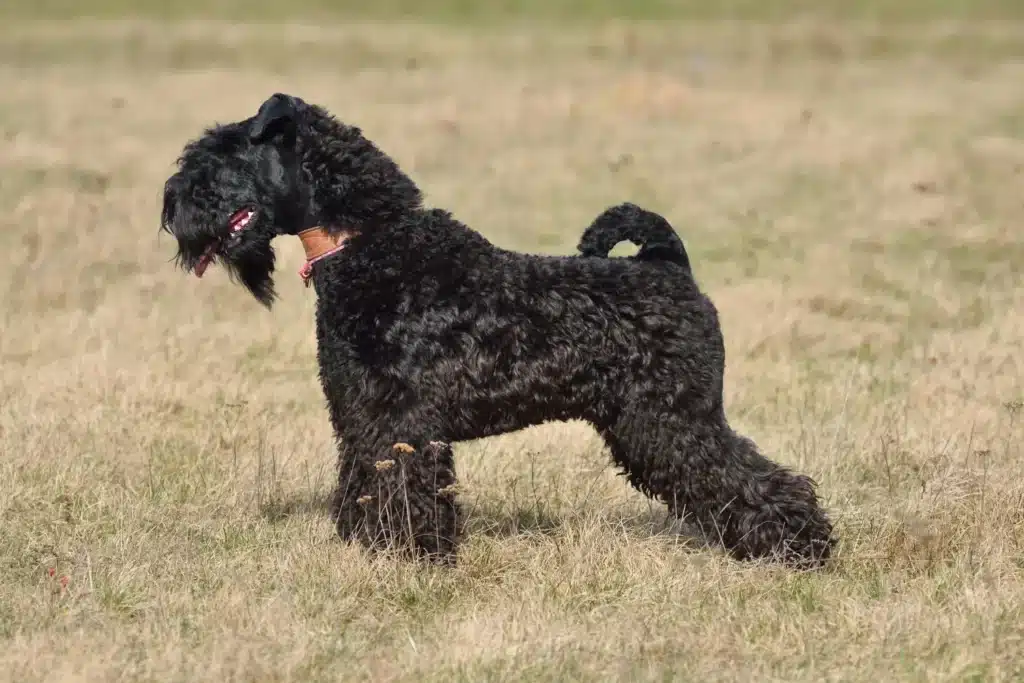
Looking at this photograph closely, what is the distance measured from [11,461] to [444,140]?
15200mm

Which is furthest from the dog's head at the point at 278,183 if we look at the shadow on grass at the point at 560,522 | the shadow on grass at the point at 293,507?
the shadow on grass at the point at 560,522

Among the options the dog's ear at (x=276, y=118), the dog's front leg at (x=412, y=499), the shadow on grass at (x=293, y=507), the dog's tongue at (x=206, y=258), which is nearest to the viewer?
the dog's front leg at (x=412, y=499)

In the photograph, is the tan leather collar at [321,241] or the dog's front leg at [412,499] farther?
the tan leather collar at [321,241]

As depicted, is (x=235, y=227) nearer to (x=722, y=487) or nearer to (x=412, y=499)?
(x=412, y=499)

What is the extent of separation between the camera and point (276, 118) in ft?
21.0

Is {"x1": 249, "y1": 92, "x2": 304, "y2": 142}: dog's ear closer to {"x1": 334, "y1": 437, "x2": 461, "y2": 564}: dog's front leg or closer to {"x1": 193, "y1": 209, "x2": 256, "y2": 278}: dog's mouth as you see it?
{"x1": 193, "y1": 209, "x2": 256, "y2": 278}: dog's mouth

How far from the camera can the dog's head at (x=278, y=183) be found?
6.49m

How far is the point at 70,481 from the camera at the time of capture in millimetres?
7430

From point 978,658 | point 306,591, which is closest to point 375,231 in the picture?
point 306,591

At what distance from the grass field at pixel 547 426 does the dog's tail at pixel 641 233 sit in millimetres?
1407

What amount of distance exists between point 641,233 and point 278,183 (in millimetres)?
1814

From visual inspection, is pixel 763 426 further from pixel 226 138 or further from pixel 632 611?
pixel 226 138

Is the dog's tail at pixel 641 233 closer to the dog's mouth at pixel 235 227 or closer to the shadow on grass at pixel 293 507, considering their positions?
the dog's mouth at pixel 235 227

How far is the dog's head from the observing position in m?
6.49
